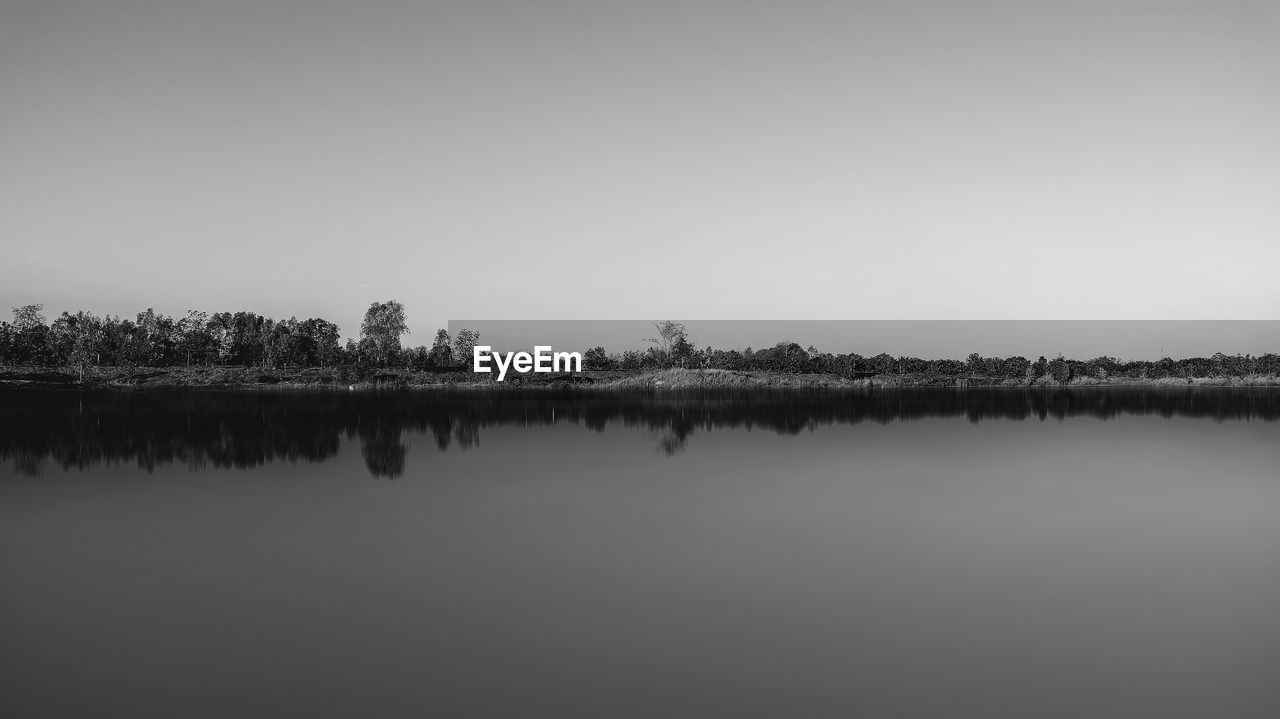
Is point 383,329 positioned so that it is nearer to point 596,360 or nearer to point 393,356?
point 393,356

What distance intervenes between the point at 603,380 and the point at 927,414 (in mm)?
40873

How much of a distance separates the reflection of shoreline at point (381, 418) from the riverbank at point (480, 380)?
18455mm

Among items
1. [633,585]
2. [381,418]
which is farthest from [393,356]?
[633,585]

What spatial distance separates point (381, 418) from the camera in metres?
31.1

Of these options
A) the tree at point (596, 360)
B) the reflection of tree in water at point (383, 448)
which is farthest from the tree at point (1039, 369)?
the reflection of tree in water at point (383, 448)

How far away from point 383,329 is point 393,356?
11.2 feet

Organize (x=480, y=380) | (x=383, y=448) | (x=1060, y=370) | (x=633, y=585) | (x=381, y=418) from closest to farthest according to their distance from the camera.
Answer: (x=633, y=585) → (x=383, y=448) → (x=381, y=418) → (x=480, y=380) → (x=1060, y=370)

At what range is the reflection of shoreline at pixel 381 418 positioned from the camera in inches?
766

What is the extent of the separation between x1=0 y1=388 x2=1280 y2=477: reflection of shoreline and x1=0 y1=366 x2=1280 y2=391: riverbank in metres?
18.5

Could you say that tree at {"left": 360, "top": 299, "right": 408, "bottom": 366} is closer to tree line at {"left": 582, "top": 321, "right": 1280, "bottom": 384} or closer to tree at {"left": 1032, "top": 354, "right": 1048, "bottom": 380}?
tree line at {"left": 582, "top": 321, "right": 1280, "bottom": 384}

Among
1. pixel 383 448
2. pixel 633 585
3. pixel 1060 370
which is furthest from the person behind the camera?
pixel 1060 370

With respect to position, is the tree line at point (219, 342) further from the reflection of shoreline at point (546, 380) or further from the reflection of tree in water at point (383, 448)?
the reflection of tree in water at point (383, 448)

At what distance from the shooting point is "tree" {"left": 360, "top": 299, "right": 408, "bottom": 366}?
80000 mm

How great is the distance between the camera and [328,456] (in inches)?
752
